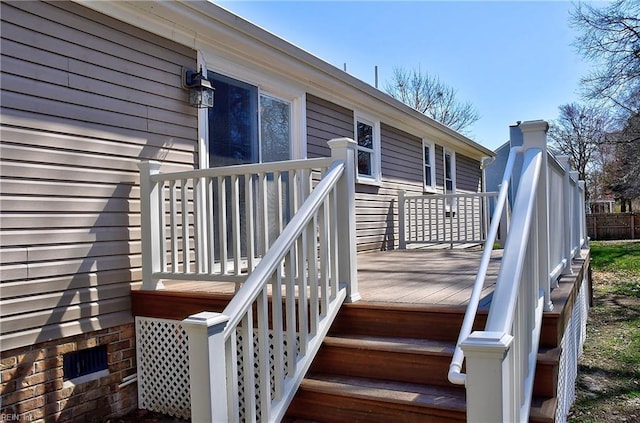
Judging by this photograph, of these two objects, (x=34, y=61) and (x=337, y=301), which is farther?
(x=34, y=61)

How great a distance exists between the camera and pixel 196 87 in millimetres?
4289

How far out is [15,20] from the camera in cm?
312

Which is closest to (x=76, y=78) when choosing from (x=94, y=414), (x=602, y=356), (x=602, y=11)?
(x=94, y=414)

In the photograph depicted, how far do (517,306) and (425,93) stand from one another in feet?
85.4

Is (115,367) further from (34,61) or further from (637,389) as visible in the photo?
(637,389)

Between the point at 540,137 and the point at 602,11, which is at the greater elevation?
the point at 602,11

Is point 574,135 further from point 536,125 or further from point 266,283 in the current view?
point 266,283

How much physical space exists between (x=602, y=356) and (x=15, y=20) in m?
5.89

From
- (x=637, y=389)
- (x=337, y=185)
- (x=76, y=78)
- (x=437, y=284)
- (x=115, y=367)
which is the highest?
(x=76, y=78)

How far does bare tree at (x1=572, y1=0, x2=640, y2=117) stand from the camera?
14.0 m

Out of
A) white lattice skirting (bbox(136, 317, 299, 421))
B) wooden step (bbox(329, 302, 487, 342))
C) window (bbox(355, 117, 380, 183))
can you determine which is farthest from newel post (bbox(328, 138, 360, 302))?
window (bbox(355, 117, 380, 183))

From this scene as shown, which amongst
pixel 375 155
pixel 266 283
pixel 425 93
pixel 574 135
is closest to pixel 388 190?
pixel 375 155

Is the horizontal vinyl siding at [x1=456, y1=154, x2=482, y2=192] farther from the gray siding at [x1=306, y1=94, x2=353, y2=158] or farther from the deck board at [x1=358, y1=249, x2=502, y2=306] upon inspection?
the deck board at [x1=358, y1=249, x2=502, y2=306]

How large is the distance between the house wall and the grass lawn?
3.58 m
